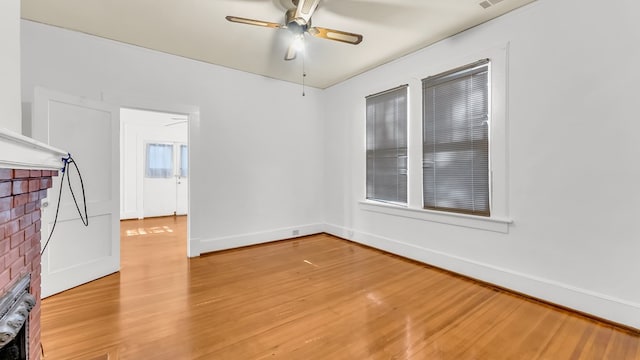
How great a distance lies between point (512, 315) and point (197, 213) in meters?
3.80

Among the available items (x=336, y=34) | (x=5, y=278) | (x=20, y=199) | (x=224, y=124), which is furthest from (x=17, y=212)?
(x=224, y=124)

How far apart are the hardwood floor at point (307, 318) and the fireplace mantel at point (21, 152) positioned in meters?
1.36

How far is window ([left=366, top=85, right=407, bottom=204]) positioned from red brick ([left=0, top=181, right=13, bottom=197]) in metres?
3.69

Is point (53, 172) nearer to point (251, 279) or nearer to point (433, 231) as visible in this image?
point (251, 279)

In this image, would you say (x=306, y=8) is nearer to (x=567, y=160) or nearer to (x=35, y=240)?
(x=35, y=240)

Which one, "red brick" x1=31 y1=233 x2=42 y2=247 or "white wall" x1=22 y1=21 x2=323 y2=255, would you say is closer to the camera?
"red brick" x1=31 y1=233 x2=42 y2=247

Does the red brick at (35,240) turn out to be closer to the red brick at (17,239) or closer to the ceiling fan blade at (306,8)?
the red brick at (17,239)

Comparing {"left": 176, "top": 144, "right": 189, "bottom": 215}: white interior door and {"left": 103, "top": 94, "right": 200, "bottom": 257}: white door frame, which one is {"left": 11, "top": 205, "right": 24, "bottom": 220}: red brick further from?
{"left": 176, "top": 144, "right": 189, "bottom": 215}: white interior door

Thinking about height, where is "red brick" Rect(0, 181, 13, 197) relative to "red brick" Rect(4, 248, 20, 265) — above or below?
above

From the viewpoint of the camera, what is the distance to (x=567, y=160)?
2.42 meters

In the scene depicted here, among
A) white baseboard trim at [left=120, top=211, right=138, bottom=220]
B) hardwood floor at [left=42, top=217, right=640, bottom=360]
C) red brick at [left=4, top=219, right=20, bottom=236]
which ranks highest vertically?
red brick at [left=4, top=219, right=20, bottom=236]

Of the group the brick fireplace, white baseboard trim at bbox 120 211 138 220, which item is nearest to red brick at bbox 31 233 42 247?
the brick fireplace

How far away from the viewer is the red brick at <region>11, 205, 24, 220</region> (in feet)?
4.11

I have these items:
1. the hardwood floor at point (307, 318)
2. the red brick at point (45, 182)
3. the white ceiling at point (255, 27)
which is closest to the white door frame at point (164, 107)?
the hardwood floor at point (307, 318)
